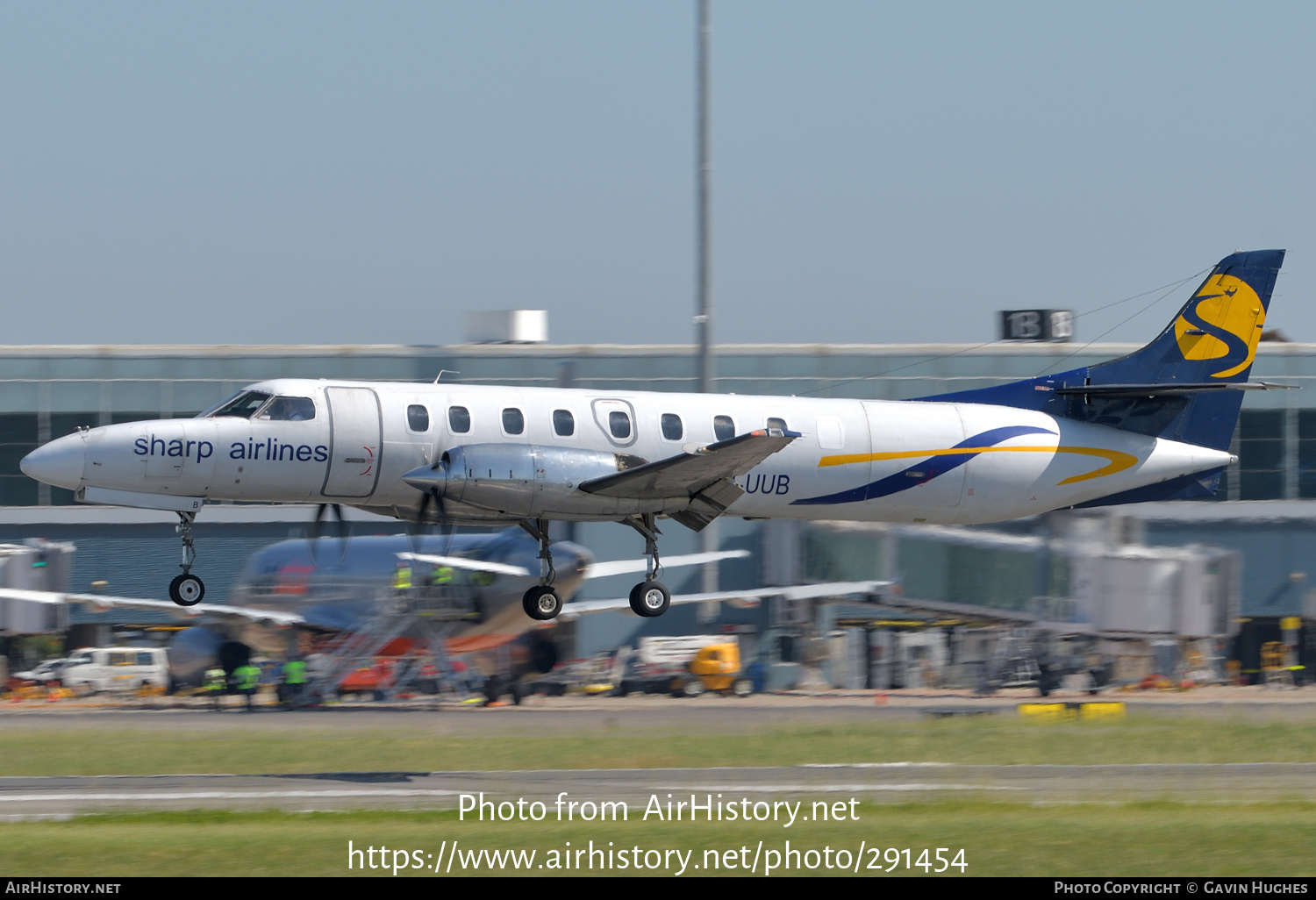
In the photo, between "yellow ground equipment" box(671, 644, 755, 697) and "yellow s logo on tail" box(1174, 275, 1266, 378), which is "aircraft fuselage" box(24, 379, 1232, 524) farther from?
"yellow ground equipment" box(671, 644, 755, 697)

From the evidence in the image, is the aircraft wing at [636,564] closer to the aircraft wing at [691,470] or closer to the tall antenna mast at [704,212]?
the tall antenna mast at [704,212]

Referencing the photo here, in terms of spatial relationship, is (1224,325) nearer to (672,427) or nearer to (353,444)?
(672,427)

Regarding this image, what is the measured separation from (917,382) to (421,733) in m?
23.9

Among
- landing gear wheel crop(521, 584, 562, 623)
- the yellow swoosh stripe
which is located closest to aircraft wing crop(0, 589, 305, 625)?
landing gear wheel crop(521, 584, 562, 623)

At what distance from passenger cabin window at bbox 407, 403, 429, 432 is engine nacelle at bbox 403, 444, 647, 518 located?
2.87ft

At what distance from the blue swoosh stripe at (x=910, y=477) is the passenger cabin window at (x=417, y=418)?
661 centimetres

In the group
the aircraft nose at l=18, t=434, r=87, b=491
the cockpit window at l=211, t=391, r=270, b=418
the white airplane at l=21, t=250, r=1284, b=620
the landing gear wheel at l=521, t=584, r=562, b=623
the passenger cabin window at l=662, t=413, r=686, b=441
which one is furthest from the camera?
the landing gear wheel at l=521, t=584, r=562, b=623

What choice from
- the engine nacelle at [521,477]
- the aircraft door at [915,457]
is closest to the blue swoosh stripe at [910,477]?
the aircraft door at [915,457]

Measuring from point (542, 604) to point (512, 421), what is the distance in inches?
133

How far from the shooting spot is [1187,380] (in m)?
27.6

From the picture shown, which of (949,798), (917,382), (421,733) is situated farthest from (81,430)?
(917,382)

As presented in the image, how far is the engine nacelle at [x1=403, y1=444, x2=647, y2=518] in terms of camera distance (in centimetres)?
2167

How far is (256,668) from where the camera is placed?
123ft

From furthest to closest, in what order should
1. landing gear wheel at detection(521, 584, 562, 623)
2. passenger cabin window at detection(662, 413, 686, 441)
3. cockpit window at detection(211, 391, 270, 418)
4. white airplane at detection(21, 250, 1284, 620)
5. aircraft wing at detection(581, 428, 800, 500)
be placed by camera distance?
landing gear wheel at detection(521, 584, 562, 623)
passenger cabin window at detection(662, 413, 686, 441)
cockpit window at detection(211, 391, 270, 418)
white airplane at detection(21, 250, 1284, 620)
aircraft wing at detection(581, 428, 800, 500)
